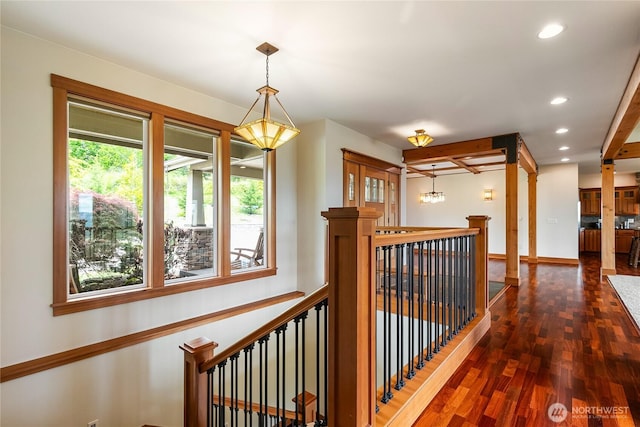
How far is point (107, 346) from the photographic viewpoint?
2.74 m

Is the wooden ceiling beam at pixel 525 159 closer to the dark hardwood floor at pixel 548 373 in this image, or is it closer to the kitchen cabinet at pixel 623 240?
the dark hardwood floor at pixel 548 373

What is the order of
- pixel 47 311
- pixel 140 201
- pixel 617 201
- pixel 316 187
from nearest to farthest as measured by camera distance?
pixel 47 311
pixel 140 201
pixel 316 187
pixel 617 201

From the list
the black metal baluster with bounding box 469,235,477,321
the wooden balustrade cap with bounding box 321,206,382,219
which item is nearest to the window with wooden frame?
the wooden balustrade cap with bounding box 321,206,382,219

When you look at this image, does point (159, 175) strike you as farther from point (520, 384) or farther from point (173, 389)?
point (520, 384)

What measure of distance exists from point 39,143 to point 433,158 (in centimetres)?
572

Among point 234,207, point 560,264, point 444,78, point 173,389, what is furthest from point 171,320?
point 560,264

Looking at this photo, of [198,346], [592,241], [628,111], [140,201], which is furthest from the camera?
[592,241]

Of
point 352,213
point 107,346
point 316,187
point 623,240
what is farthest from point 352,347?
point 623,240

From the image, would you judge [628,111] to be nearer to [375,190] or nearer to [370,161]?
[370,161]

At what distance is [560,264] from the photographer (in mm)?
7750

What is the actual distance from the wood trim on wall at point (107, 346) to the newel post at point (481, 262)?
2.57 meters

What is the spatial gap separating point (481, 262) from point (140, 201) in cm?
353

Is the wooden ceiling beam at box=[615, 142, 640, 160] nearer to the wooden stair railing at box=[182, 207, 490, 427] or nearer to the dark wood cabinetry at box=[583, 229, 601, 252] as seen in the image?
the dark wood cabinetry at box=[583, 229, 601, 252]

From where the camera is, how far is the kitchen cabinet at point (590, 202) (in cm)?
982
